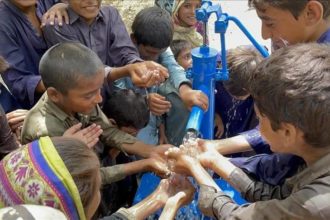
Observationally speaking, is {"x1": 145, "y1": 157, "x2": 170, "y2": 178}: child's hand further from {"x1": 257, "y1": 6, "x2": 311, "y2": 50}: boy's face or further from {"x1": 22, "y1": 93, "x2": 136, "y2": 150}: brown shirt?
{"x1": 257, "y1": 6, "x2": 311, "y2": 50}: boy's face

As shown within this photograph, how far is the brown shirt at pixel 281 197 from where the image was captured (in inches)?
41.6

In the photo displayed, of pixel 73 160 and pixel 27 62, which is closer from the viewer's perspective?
pixel 73 160

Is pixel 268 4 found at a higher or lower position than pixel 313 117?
higher

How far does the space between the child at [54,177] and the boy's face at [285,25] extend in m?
0.78

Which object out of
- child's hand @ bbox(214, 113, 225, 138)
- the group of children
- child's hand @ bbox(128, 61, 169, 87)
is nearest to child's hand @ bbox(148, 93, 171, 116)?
the group of children

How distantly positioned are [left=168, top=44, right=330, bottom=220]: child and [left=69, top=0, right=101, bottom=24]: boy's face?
1.06 m

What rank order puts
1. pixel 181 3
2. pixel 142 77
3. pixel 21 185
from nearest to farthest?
pixel 21 185
pixel 142 77
pixel 181 3

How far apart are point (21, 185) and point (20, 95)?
1.04 metres

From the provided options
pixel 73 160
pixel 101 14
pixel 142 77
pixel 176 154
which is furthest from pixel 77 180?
pixel 101 14

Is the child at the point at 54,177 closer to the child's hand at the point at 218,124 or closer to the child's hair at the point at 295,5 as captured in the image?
the child's hair at the point at 295,5

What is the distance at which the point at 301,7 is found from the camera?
1481 mm

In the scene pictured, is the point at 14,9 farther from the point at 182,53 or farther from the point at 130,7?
the point at 130,7

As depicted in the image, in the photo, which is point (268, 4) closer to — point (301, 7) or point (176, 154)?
point (301, 7)

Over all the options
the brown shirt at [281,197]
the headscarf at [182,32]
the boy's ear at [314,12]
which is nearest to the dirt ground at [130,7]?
the headscarf at [182,32]
